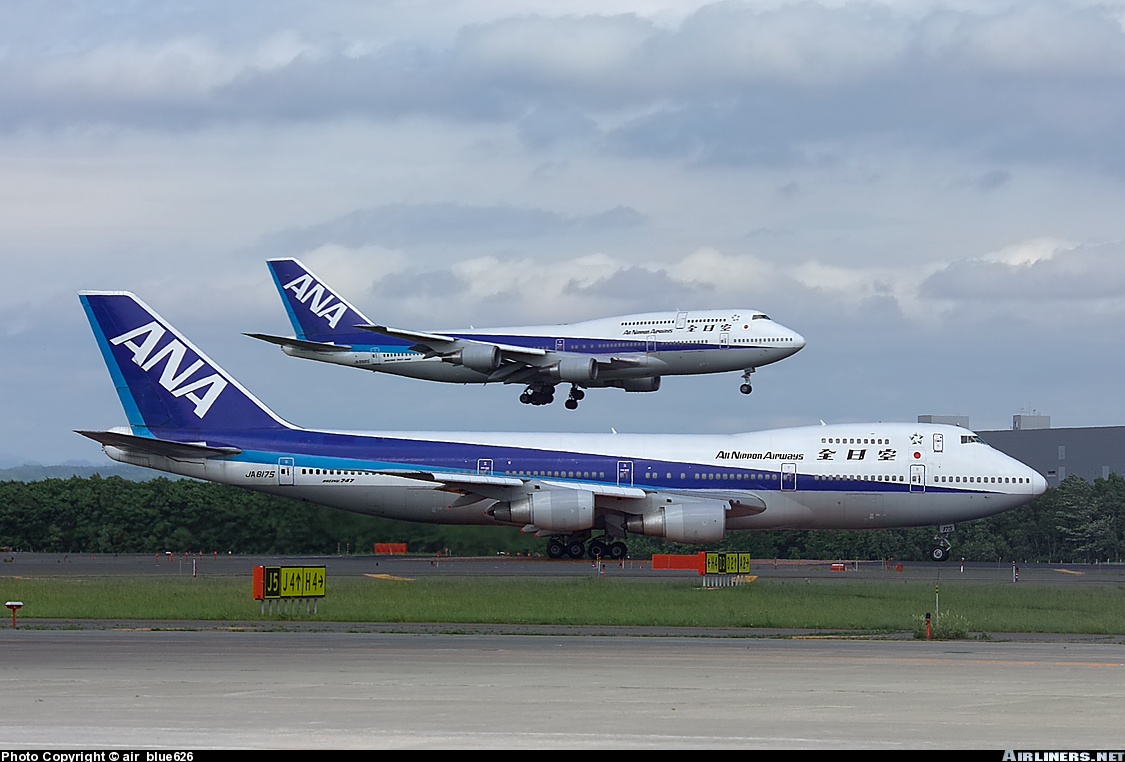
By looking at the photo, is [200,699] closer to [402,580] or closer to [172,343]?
[402,580]

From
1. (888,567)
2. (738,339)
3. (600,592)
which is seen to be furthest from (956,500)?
(600,592)

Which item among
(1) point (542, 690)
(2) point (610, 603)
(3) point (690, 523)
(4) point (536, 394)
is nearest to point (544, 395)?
(4) point (536, 394)

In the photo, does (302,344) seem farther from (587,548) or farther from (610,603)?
(610,603)

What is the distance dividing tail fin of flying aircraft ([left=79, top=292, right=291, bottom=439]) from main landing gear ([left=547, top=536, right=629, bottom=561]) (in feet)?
36.9

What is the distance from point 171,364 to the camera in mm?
61500

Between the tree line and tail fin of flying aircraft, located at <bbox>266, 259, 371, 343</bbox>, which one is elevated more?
tail fin of flying aircraft, located at <bbox>266, 259, 371, 343</bbox>

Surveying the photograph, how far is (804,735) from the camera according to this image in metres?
15.8

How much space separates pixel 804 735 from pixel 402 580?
32177 mm

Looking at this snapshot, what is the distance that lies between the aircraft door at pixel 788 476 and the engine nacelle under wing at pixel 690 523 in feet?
9.74

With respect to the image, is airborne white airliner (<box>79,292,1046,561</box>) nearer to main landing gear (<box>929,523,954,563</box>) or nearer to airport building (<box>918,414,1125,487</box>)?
main landing gear (<box>929,523,954,563</box>)

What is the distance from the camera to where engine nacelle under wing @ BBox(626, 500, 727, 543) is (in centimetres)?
5603

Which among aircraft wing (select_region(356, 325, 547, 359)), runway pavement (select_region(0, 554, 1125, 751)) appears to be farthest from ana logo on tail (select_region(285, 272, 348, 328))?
runway pavement (select_region(0, 554, 1125, 751))

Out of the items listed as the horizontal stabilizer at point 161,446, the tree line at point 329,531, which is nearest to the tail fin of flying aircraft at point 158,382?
the horizontal stabilizer at point 161,446

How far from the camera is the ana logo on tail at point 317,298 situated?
2751 inches
